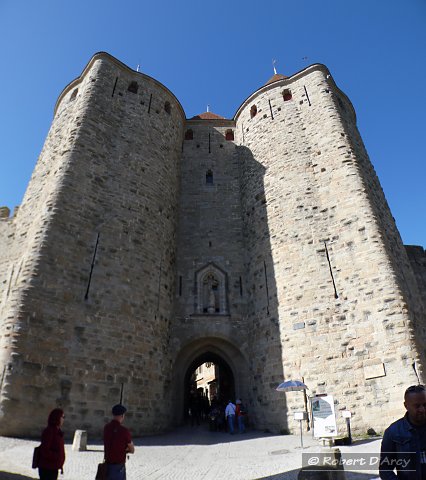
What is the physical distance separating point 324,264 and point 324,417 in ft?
16.2

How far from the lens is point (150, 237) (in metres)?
11.6

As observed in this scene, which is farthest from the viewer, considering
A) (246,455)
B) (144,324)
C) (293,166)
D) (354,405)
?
(293,166)

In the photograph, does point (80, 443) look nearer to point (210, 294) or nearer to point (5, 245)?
point (210, 294)

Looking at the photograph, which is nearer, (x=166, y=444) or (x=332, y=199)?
(x=166, y=444)

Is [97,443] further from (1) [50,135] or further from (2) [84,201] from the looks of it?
(1) [50,135]

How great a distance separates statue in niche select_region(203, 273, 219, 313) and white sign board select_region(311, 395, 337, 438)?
5.90m

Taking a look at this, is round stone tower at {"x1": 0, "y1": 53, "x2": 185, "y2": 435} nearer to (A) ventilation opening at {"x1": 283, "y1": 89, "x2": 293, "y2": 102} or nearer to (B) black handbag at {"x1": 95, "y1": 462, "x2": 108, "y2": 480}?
(B) black handbag at {"x1": 95, "y1": 462, "x2": 108, "y2": 480}

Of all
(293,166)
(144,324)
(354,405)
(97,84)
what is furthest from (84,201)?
(354,405)

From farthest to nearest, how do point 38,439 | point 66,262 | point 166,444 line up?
point 66,262
point 166,444
point 38,439

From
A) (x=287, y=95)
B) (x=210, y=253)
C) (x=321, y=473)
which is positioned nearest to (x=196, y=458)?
(x=321, y=473)

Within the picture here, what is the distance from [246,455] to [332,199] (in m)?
7.74

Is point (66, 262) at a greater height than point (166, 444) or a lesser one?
greater

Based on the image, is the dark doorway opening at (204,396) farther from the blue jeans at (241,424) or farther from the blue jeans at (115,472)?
the blue jeans at (115,472)

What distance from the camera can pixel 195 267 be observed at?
13.0 m
